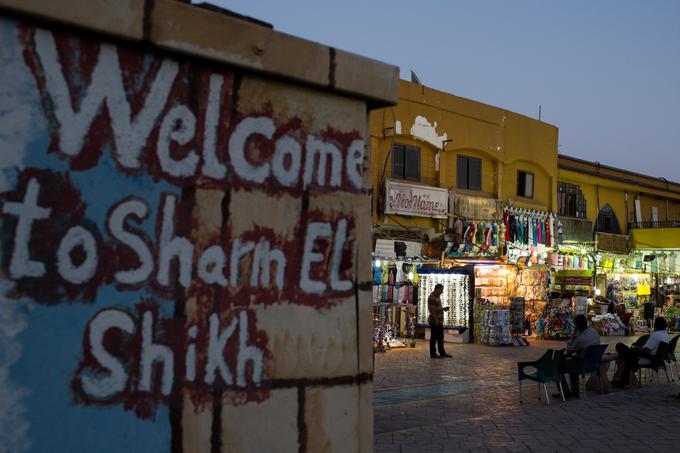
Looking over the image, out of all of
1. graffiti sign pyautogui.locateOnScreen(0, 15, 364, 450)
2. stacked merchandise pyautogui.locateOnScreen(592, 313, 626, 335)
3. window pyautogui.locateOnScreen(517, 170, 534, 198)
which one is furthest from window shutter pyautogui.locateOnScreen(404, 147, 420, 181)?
graffiti sign pyautogui.locateOnScreen(0, 15, 364, 450)

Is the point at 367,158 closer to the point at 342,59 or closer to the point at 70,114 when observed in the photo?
the point at 342,59

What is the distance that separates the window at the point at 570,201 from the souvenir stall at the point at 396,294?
795 centimetres

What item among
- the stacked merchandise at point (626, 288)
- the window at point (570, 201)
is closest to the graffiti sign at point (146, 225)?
the window at point (570, 201)

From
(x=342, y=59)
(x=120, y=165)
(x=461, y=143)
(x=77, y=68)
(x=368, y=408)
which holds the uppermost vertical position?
(x=461, y=143)

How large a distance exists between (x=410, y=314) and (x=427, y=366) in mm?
4981

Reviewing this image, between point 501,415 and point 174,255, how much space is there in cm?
693

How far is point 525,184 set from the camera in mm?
23641

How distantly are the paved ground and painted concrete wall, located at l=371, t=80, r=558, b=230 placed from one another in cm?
721

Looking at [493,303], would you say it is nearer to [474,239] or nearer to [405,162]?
[474,239]

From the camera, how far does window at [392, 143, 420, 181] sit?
64.3ft

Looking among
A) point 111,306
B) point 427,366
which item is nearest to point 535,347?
point 427,366

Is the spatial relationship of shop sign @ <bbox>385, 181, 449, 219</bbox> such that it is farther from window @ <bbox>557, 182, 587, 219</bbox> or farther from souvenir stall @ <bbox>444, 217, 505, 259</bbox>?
window @ <bbox>557, 182, 587, 219</bbox>

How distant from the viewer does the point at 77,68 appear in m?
2.92

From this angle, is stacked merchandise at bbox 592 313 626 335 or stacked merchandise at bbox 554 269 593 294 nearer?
stacked merchandise at bbox 592 313 626 335
